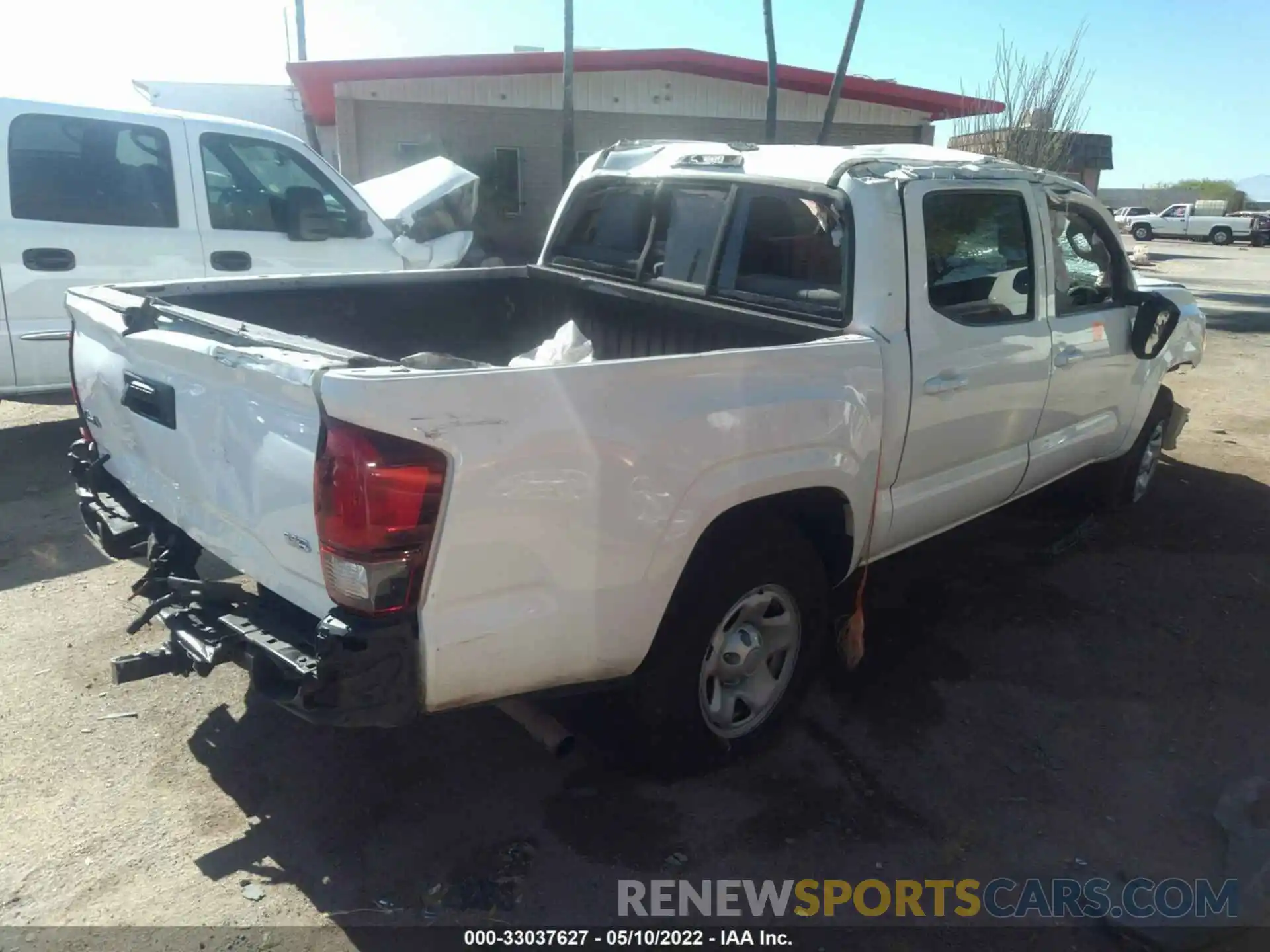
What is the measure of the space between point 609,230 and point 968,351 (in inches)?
68.9

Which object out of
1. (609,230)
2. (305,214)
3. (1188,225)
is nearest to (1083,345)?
(609,230)

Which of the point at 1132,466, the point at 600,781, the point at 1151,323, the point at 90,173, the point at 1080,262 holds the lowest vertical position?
the point at 600,781

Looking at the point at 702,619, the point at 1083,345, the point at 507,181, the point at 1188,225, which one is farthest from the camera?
the point at 1188,225

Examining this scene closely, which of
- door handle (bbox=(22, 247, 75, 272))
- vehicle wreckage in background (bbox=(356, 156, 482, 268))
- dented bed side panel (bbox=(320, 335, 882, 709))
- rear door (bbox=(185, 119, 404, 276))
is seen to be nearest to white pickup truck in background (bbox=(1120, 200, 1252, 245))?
vehicle wreckage in background (bbox=(356, 156, 482, 268))

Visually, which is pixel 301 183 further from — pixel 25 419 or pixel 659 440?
pixel 659 440

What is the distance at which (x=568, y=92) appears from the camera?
57.5 feet

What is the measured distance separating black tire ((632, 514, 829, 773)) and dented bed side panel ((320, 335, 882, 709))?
11cm

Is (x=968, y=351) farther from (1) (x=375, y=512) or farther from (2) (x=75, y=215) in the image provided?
(2) (x=75, y=215)

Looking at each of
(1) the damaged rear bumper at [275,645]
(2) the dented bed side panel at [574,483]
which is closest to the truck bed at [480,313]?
(2) the dented bed side panel at [574,483]

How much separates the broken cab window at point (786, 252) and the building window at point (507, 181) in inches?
676

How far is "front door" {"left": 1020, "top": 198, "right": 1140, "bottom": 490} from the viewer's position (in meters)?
4.31

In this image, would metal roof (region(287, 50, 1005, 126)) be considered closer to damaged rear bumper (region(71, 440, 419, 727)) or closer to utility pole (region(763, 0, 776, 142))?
utility pole (region(763, 0, 776, 142))

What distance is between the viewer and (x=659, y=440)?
256 centimetres

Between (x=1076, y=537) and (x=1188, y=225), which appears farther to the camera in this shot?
(x=1188, y=225)
